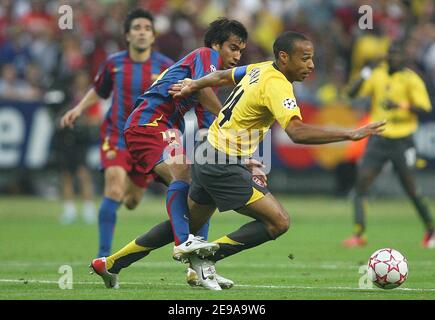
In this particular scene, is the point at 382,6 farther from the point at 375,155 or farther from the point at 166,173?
the point at 166,173

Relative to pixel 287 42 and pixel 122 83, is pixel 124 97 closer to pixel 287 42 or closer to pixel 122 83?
pixel 122 83

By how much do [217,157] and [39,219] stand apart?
33.0 ft

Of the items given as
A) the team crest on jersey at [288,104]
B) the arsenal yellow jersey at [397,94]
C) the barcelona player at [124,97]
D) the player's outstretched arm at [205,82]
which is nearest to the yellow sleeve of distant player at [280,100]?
the team crest on jersey at [288,104]

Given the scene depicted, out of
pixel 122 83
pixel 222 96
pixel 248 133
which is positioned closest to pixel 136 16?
pixel 122 83

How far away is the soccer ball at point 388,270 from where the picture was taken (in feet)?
31.2

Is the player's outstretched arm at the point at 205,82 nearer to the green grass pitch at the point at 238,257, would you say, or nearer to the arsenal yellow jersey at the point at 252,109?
the arsenal yellow jersey at the point at 252,109

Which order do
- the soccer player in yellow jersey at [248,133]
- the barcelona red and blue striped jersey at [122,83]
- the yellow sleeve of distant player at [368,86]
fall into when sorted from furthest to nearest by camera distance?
the yellow sleeve of distant player at [368,86] < the barcelona red and blue striped jersey at [122,83] < the soccer player in yellow jersey at [248,133]

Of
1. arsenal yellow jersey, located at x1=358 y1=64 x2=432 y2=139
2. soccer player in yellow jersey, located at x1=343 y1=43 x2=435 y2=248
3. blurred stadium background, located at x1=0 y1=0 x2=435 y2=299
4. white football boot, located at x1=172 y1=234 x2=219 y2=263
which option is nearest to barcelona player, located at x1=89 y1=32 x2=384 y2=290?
white football boot, located at x1=172 y1=234 x2=219 y2=263

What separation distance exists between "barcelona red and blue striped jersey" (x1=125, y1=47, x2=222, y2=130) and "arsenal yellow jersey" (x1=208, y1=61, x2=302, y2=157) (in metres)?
0.68

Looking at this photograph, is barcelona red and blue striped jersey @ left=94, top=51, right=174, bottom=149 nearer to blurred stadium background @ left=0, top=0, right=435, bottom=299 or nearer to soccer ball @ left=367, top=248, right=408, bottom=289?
blurred stadium background @ left=0, top=0, right=435, bottom=299

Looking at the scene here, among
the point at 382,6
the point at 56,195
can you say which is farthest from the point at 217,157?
the point at 382,6

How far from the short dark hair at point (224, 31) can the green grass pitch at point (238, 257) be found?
7.78ft

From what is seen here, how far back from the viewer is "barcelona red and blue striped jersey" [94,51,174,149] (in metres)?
12.3

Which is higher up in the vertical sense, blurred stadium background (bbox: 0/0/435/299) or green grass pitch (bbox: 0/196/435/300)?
blurred stadium background (bbox: 0/0/435/299)
